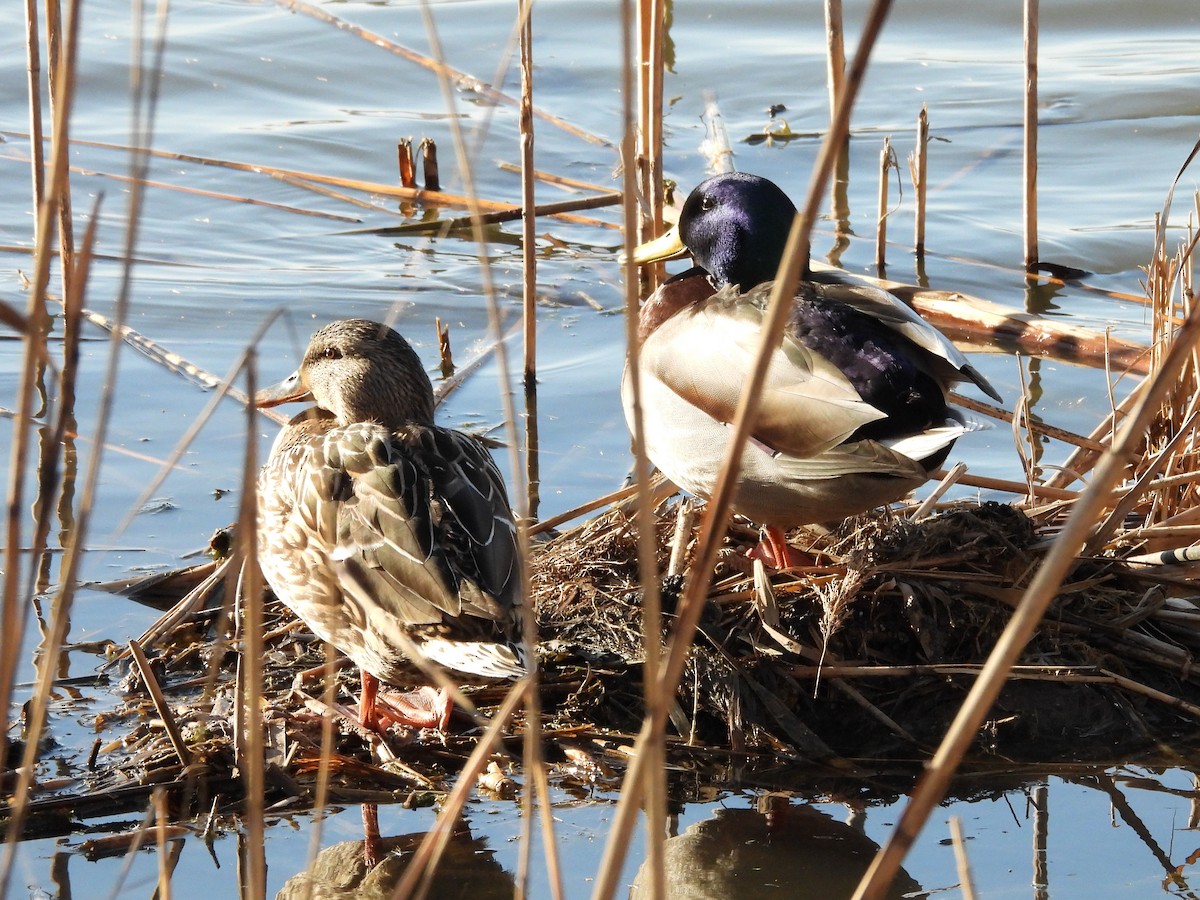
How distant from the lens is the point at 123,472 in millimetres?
4812

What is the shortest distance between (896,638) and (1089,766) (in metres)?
0.56

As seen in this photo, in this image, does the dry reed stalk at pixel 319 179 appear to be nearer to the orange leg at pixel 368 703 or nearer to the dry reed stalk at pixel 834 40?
the dry reed stalk at pixel 834 40

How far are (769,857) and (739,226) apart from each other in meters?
2.03

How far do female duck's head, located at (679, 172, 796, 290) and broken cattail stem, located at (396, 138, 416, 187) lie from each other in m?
3.13

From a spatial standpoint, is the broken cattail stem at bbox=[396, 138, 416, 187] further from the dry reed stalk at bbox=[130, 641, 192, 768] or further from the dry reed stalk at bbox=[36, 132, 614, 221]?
the dry reed stalk at bbox=[130, 641, 192, 768]

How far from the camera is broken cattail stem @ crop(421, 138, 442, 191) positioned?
738 cm

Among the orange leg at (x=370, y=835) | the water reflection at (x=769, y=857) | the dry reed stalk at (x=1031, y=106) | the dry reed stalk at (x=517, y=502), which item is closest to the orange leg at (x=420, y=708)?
the orange leg at (x=370, y=835)

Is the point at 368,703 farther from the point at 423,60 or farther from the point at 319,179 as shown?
the point at 423,60

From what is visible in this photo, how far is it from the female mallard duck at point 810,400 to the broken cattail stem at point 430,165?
3497 mm

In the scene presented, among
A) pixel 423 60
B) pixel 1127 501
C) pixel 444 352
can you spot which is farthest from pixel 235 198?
pixel 1127 501

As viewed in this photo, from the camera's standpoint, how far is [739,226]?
442 cm

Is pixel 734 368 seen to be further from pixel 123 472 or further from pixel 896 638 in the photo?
pixel 123 472

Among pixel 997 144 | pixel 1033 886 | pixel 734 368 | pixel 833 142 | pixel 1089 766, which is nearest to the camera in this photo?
pixel 833 142

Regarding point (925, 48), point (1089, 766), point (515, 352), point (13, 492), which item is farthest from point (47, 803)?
point (925, 48)
